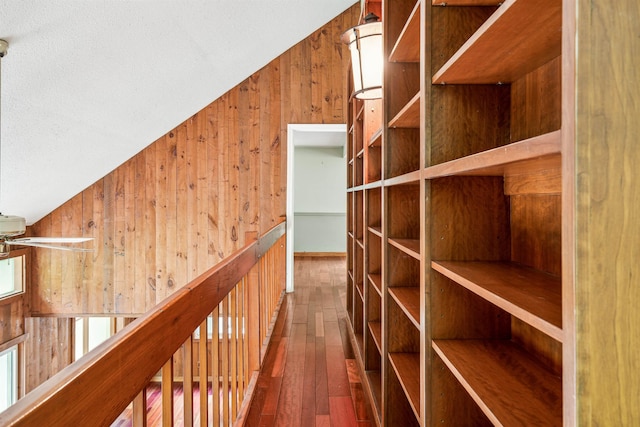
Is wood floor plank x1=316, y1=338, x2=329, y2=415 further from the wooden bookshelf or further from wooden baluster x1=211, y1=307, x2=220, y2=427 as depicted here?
wooden baluster x1=211, y1=307, x2=220, y2=427

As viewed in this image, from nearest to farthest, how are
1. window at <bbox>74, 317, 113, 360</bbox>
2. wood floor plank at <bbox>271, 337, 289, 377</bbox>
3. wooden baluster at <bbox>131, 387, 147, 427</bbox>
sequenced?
wooden baluster at <bbox>131, 387, 147, 427</bbox> → wood floor plank at <bbox>271, 337, 289, 377</bbox> → window at <bbox>74, 317, 113, 360</bbox>

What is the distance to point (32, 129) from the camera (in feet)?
10.2

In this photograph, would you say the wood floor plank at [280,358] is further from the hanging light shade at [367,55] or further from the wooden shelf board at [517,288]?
the hanging light shade at [367,55]

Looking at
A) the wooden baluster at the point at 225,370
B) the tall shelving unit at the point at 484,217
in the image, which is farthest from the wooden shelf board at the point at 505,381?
the wooden baluster at the point at 225,370

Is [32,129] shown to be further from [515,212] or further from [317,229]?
[317,229]

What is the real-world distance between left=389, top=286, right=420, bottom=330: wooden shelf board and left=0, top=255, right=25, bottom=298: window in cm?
473

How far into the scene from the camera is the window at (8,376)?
422 cm

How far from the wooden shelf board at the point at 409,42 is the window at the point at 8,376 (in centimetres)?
523

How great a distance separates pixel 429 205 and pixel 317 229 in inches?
237

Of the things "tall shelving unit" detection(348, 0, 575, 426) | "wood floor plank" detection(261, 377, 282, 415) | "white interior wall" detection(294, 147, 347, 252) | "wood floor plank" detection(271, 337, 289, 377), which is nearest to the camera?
"tall shelving unit" detection(348, 0, 575, 426)

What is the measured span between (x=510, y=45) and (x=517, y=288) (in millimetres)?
559

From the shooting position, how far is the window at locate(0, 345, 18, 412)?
422 cm

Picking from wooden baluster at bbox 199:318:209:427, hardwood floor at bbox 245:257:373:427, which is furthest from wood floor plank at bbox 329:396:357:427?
wooden baluster at bbox 199:318:209:427

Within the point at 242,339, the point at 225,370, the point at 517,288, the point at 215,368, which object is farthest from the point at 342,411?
the point at 517,288
